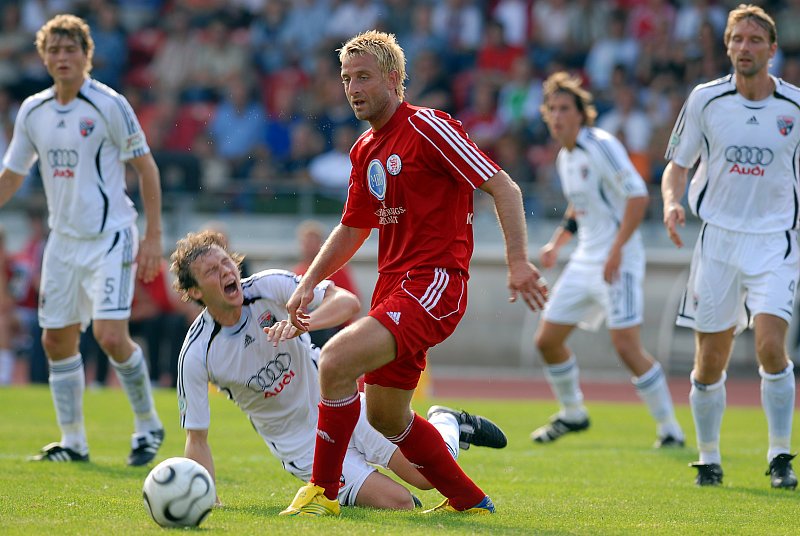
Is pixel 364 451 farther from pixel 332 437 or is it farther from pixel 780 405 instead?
pixel 780 405

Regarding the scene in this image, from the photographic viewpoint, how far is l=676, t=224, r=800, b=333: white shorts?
293 inches

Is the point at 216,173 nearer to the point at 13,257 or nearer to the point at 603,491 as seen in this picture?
the point at 13,257

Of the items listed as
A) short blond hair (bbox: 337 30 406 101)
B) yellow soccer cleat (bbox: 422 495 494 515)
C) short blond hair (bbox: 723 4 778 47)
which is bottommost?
yellow soccer cleat (bbox: 422 495 494 515)

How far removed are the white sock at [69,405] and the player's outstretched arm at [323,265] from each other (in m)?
3.16

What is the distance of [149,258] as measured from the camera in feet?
27.2

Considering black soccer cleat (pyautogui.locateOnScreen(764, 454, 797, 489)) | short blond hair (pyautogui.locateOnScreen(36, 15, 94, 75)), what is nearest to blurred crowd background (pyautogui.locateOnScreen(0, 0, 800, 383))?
short blond hair (pyautogui.locateOnScreen(36, 15, 94, 75))

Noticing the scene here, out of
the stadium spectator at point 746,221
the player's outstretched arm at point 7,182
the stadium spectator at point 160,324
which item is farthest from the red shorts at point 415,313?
the stadium spectator at point 160,324

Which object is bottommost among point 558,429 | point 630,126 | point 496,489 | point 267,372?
point 558,429

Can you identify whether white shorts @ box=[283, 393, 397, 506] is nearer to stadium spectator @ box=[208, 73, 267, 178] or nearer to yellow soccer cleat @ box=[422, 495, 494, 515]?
yellow soccer cleat @ box=[422, 495, 494, 515]

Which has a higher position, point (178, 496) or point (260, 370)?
point (260, 370)

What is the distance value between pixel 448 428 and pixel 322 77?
1376cm

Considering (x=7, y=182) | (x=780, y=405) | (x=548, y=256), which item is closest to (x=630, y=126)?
(x=548, y=256)

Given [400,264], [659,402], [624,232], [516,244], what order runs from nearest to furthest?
1. [516,244]
2. [400,264]
3. [624,232]
4. [659,402]

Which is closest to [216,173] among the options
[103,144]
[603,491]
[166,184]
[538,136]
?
[166,184]
